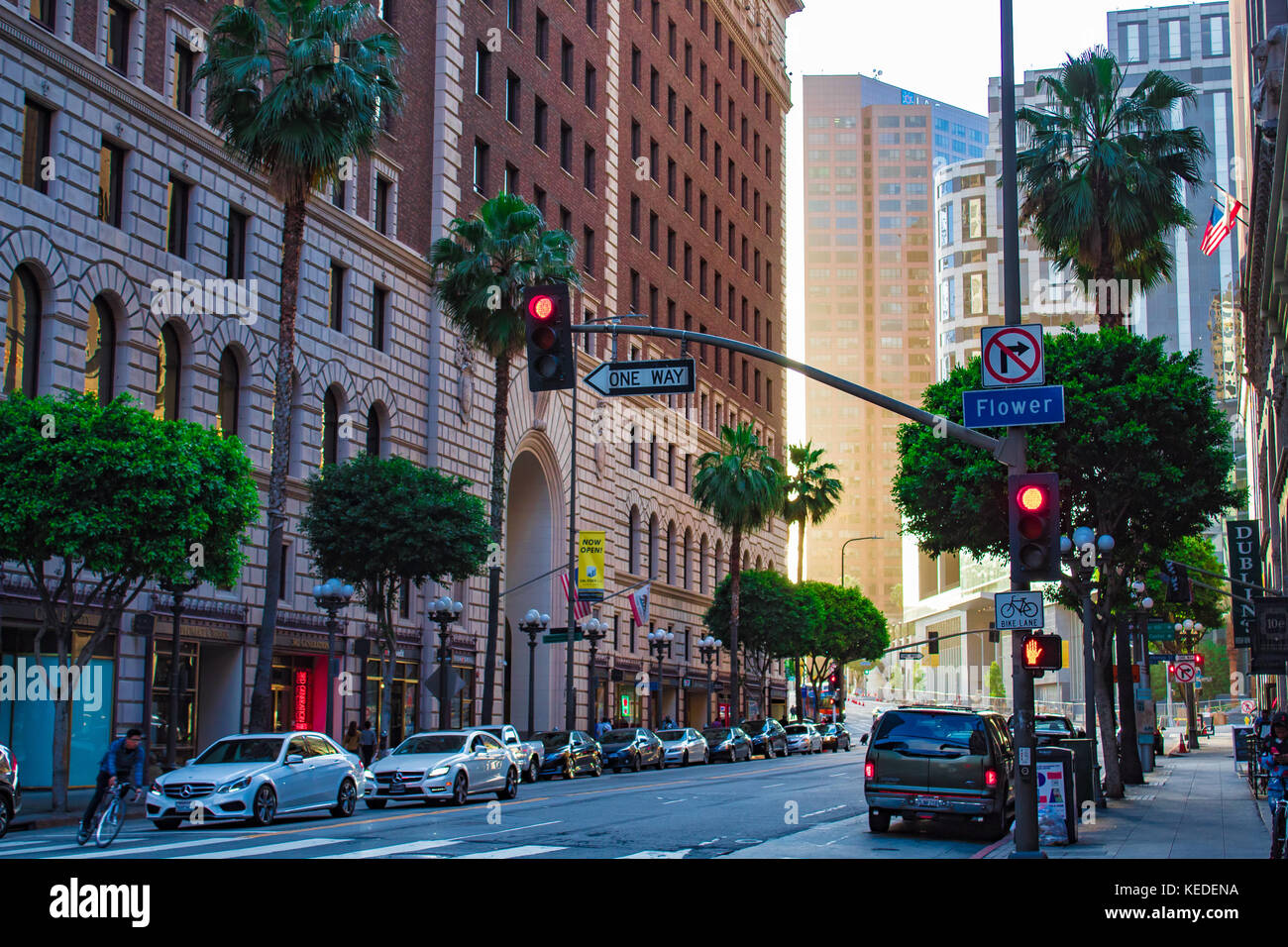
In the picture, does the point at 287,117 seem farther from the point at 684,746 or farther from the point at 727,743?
the point at 727,743

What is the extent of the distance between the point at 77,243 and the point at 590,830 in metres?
18.7

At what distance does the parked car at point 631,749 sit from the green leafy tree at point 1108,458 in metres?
19.0

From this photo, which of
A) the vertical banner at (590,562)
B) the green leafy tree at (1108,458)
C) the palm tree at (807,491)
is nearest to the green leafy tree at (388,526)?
the green leafy tree at (1108,458)

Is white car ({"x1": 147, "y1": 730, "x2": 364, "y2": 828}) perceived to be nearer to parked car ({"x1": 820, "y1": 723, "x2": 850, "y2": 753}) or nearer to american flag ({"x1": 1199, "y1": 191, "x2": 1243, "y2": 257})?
american flag ({"x1": 1199, "y1": 191, "x2": 1243, "y2": 257})

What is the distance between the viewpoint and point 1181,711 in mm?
129875

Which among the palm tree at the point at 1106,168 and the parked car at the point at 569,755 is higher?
the palm tree at the point at 1106,168

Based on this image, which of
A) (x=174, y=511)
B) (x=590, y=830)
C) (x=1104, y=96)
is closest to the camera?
(x=590, y=830)

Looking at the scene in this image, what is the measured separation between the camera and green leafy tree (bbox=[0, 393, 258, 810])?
24109 mm

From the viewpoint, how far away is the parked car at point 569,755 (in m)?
40.6

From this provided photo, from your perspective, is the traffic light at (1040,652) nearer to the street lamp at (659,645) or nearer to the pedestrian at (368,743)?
the pedestrian at (368,743)

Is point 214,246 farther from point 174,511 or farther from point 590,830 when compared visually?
point 590,830

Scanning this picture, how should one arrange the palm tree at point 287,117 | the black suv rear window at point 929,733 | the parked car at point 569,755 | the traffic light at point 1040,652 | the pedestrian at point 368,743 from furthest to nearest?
the parked car at point 569,755 < the pedestrian at point 368,743 < the palm tree at point 287,117 < the black suv rear window at point 929,733 < the traffic light at point 1040,652

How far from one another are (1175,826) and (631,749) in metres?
27.0
